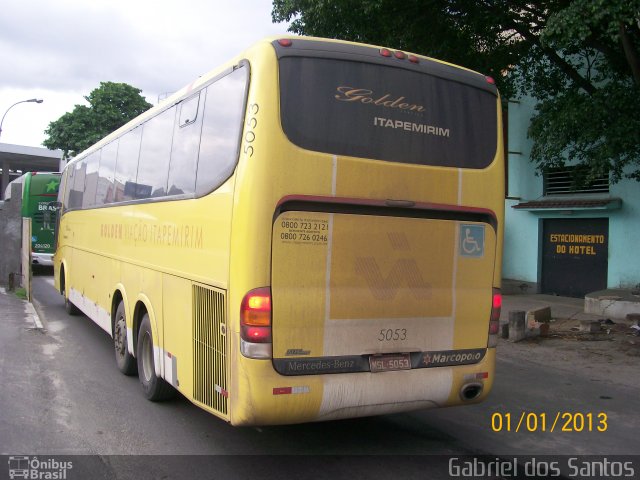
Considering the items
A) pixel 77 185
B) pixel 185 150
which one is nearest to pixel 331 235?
pixel 185 150

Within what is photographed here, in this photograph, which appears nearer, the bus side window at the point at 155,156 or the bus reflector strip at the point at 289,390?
the bus reflector strip at the point at 289,390

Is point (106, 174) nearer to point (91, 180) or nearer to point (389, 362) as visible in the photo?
point (91, 180)

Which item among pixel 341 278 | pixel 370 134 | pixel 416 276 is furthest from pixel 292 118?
pixel 416 276

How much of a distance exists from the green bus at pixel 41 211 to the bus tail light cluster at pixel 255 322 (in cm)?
1711

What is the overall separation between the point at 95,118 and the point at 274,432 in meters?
41.0

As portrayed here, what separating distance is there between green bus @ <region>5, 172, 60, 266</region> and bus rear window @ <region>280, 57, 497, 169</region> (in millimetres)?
A: 17086

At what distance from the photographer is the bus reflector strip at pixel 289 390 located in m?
4.16

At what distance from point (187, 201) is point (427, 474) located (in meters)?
3.03

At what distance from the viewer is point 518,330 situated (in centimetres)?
1005

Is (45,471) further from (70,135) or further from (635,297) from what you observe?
(70,135)

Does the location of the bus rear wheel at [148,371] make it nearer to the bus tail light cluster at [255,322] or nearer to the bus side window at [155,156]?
the bus side window at [155,156]

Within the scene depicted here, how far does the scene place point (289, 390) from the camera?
4.20 m

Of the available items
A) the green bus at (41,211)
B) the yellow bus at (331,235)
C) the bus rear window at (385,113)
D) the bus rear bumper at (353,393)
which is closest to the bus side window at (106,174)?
the yellow bus at (331,235)
